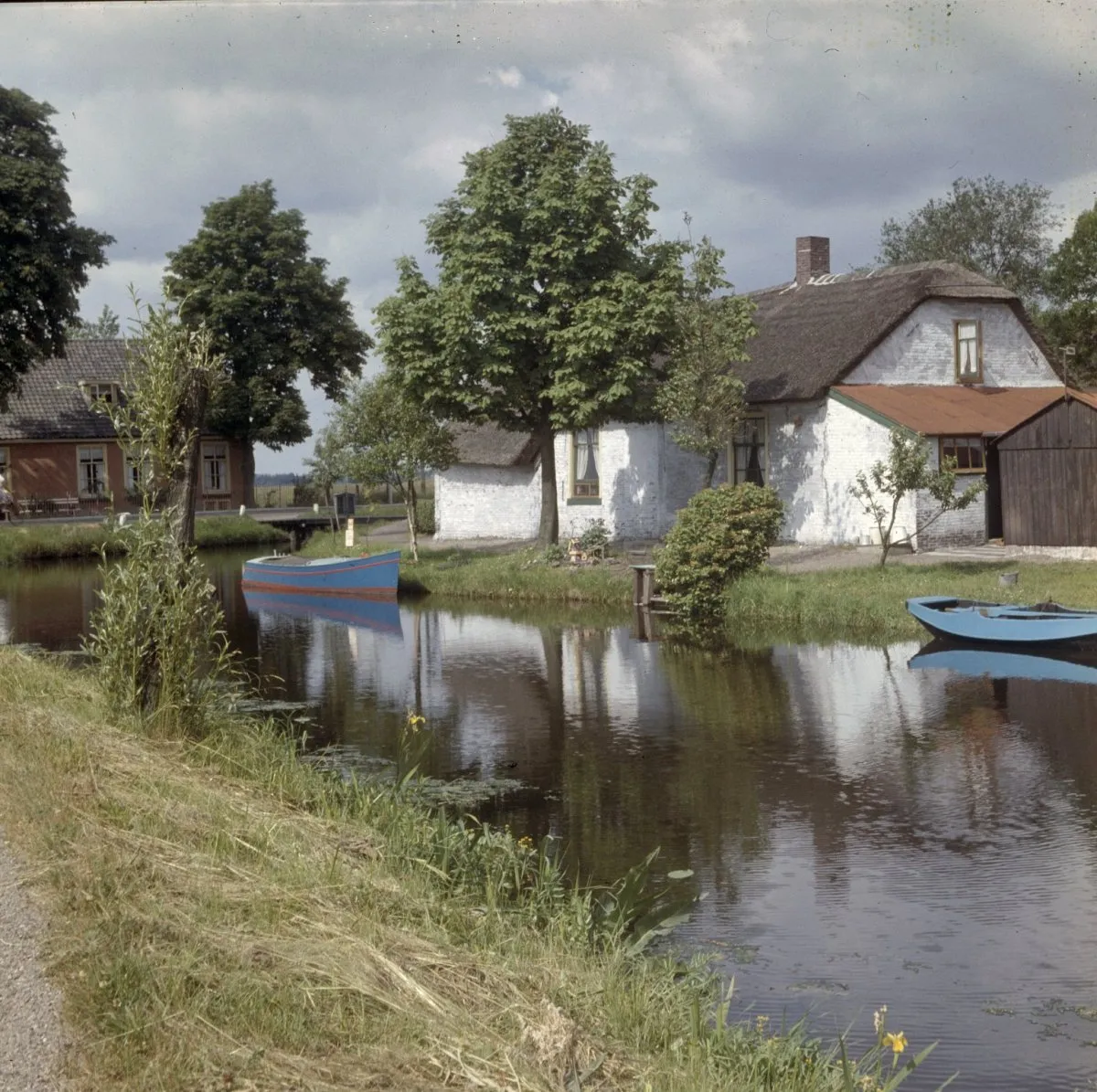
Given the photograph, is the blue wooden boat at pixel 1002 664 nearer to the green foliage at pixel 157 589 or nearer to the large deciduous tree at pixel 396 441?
the green foliage at pixel 157 589

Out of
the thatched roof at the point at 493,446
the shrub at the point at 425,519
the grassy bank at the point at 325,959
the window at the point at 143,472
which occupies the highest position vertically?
the thatched roof at the point at 493,446

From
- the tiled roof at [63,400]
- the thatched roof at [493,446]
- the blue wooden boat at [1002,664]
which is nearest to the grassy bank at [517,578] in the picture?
the thatched roof at [493,446]

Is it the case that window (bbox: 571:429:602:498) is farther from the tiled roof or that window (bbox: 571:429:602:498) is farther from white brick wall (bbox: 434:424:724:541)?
the tiled roof

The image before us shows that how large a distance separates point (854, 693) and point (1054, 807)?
5557mm

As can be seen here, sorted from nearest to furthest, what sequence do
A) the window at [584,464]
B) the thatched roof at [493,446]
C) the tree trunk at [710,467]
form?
the tree trunk at [710,467] → the window at [584,464] → the thatched roof at [493,446]

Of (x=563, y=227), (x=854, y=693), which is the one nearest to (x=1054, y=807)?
(x=854, y=693)

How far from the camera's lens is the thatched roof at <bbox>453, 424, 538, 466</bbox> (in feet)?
122

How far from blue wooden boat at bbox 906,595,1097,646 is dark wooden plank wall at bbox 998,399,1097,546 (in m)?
6.71

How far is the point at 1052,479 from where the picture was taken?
1080 inches

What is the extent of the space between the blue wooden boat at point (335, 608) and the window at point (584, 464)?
716 cm

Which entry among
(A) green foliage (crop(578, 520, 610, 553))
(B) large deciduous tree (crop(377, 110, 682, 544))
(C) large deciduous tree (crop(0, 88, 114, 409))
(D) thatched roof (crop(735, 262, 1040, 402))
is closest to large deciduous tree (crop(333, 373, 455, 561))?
(B) large deciduous tree (crop(377, 110, 682, 544))

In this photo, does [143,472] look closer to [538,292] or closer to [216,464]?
[538,292]

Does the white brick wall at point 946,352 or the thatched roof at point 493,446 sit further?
the thatched roof at point 493,446

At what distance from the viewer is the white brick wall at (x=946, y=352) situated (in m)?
31.7
